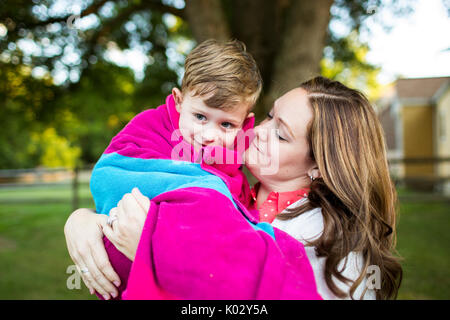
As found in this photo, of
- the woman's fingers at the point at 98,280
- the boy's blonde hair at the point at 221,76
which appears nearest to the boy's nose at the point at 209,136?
the boy's blonde hair at the point at 221,76

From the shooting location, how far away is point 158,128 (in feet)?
A: 5.88

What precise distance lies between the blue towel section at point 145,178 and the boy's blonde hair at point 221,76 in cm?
40

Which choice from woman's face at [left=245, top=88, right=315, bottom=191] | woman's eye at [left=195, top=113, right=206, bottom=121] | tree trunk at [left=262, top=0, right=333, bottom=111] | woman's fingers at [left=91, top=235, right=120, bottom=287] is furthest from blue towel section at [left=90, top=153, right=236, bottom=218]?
tree trunk at [left=262, top=0, right=333, bottom=111]

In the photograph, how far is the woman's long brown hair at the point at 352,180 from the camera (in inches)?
65.7

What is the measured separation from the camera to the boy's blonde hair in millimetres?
1771

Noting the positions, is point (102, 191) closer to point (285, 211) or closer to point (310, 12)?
point (285, 211)

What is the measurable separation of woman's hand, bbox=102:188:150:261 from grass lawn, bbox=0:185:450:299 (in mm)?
1719

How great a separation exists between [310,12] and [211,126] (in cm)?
331

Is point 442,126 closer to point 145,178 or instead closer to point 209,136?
point 209,136

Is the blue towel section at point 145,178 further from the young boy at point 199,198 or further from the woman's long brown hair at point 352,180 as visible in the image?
the woman's long brown hair at point 352,180

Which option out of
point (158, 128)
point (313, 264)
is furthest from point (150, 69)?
point (313, 264)

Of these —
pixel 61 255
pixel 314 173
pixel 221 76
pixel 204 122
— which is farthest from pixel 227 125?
pixel 61 255

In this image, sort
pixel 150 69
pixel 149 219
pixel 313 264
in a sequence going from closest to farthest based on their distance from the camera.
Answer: pixel 149 219 → pixel 313 264 → pixel 150 69

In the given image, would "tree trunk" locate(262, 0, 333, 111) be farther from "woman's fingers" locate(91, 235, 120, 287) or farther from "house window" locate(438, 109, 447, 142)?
"house window" locate(438, 109, 447, 142)
